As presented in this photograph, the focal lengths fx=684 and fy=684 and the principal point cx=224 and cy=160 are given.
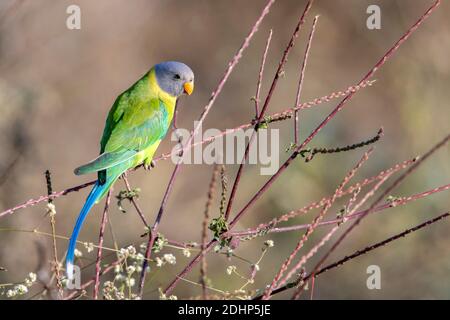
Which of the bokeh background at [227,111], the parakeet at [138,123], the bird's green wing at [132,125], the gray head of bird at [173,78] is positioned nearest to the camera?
the parakeet at [138,123]

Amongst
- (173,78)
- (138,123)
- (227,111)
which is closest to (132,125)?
(138,123)

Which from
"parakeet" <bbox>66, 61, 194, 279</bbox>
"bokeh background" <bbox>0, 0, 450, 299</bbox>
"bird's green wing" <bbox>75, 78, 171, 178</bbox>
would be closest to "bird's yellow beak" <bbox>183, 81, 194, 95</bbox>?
"parakeet" <bbox>66, 61, 194, 279</bbox>

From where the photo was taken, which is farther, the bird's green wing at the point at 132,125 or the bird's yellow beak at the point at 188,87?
the bird's yellow beak at the point at 188,87

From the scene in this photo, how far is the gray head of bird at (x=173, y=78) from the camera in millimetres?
4223

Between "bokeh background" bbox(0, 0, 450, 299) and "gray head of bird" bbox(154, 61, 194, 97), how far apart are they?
4.10 feet

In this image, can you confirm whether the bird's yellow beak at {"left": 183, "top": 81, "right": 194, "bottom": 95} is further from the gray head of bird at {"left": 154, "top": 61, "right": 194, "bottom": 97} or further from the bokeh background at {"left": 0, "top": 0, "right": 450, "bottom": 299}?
the bokeh background at {"left": 0, "top": 0, "right": 450, "bottom": 299}

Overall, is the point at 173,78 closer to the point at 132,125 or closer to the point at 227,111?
the point at 132,125

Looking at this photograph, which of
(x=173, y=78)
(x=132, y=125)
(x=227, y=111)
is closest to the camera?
(x=132, y=125)

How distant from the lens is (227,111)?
7.29 metres

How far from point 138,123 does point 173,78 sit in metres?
0.61

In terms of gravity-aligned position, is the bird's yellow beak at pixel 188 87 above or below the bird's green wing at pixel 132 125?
above

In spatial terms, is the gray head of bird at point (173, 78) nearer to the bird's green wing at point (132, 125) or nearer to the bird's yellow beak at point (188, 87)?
the bird's yellow beak at point (188, 87)

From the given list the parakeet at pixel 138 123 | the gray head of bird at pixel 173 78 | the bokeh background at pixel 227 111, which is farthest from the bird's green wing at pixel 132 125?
the bokeh background at pixel 227 111

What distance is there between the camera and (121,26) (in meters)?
7.72
